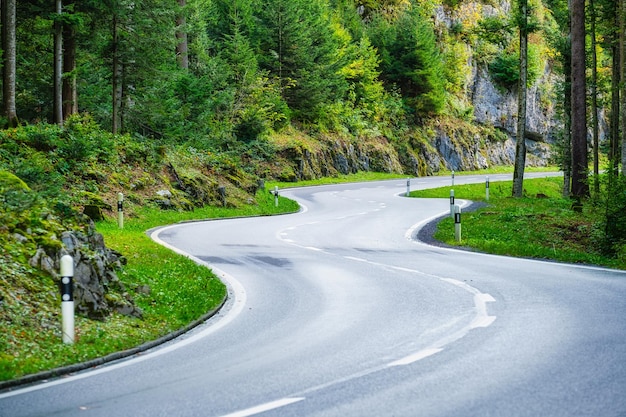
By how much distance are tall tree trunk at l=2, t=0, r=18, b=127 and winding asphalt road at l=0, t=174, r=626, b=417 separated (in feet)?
41.8

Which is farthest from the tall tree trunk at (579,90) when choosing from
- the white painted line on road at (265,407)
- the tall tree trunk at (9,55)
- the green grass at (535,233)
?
the white painted line on road at (265,407)

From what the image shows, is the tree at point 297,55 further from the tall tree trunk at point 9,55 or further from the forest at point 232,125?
the tall tree trunk at point 9,55

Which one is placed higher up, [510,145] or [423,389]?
[510,145]

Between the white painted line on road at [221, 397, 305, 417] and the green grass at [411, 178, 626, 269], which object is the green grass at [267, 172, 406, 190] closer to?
the green grass at [411, 178, 626, 269]

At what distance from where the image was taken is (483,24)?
110ft

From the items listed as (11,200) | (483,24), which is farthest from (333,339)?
(483,24)

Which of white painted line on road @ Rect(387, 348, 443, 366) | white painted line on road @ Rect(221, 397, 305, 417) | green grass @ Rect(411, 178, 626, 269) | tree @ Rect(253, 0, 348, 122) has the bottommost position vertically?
white painted line on road @ Rect(387, 348, 443, 366)

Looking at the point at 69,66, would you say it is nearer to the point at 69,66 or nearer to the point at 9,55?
the point at 69,66

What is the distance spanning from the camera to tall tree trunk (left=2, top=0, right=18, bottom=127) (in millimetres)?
23562

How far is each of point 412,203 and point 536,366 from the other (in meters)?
25.4

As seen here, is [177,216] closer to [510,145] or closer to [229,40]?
[229,40]

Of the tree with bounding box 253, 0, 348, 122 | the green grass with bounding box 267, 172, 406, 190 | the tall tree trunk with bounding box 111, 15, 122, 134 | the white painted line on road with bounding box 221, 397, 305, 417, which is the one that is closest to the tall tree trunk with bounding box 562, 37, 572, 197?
the green grass with bounding box 267, 172, 406, 190

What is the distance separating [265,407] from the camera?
5.50 m

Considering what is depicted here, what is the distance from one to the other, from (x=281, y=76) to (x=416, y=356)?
45.3 metres
